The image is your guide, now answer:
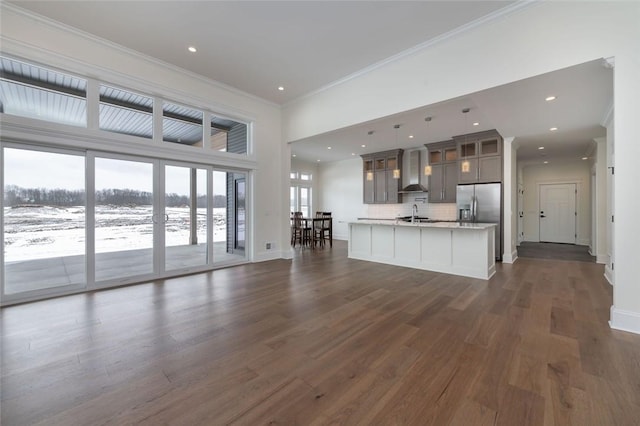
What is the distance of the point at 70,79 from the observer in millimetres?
3801

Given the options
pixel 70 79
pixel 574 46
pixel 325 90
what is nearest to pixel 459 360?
pixel 574 46

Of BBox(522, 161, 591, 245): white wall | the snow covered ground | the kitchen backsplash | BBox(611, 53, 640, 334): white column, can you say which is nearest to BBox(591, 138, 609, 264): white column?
the kitchen backsplash

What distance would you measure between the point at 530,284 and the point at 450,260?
46.5 inches

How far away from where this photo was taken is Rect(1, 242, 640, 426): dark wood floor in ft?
5.13

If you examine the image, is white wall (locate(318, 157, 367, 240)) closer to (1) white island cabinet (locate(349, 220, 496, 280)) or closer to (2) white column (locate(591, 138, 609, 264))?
(1) white island cabinet (locate(349, 220, 496, 280))

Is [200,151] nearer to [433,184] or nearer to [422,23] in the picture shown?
[422,23]

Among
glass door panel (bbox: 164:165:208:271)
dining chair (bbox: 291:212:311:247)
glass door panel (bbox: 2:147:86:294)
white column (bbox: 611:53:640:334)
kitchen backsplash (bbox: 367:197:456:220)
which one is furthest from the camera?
dining chair (bbox: 291:212:311:247)

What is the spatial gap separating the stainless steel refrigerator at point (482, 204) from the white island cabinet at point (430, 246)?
1357mm

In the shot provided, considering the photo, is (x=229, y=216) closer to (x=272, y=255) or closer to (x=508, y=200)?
(x=272, y=255)

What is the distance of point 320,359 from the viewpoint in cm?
210

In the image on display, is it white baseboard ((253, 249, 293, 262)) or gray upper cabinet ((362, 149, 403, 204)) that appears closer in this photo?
white baseboard ((253, 249, 293, 262))

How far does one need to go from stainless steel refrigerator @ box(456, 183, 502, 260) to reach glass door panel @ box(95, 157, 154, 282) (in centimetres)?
691

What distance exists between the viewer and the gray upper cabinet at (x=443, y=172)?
23.9 ft

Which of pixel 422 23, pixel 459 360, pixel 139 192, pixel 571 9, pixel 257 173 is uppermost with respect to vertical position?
pixel 422 23
